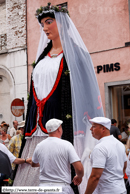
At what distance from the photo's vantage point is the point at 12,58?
539 inches

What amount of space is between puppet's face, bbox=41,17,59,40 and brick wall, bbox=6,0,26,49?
30.3 feet

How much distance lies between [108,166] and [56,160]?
526 millimetres

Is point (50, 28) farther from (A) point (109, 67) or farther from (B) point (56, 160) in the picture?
(A) point (109, 67)

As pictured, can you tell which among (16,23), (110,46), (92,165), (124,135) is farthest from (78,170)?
(16,23)

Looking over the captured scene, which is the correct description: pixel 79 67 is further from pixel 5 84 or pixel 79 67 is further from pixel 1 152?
pixel 5 84

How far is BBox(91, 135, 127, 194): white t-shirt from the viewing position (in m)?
3.10

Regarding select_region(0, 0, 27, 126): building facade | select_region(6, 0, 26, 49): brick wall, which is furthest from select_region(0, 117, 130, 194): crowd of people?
select_region(6, 0, 26, 49): brick wall

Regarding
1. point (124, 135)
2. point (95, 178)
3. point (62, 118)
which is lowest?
point (124, 135)

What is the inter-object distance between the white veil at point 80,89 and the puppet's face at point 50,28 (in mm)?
86

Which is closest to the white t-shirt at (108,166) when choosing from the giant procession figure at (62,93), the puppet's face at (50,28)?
the giant procession figure at (62,93)

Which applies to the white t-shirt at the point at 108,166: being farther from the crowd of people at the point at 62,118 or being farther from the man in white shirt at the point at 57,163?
the man in white shirt at the point at 57,163

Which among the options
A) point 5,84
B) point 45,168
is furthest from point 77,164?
point 5,84

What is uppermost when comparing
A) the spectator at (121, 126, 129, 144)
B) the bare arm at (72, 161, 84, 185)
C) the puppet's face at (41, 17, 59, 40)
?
the puppet's face at (41, 17, 59, 40)

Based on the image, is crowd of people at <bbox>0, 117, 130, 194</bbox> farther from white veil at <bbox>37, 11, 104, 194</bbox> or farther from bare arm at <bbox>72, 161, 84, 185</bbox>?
white veil at <bbox>37, 11, 104, 194</bbox>
